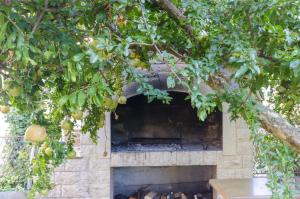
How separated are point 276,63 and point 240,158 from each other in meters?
2.30

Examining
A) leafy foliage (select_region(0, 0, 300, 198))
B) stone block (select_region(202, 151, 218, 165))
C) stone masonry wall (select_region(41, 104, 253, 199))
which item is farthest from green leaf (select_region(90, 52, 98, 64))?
stone block (select_region(202, 151, 218, 165))

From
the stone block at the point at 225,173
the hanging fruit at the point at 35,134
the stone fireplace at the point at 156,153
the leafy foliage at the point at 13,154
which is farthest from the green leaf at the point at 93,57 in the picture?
the leafy foliage at the point at 13,154

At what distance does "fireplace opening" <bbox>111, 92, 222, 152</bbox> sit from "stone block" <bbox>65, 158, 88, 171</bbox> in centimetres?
63

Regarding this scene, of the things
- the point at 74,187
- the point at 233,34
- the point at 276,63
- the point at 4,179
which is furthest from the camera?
the point at 4,179

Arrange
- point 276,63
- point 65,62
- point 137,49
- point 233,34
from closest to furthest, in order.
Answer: point 65,62 < point 276,63 < point 233,34 < point 137,49

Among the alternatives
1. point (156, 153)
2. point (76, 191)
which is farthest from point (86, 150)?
point (156, 153)

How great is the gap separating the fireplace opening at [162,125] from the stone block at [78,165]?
A: 63 centimetres

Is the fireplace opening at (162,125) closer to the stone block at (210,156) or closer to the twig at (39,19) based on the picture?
the stone block at (210,156)

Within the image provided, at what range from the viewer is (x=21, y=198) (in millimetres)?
3064

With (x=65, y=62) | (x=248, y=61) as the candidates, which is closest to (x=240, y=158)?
(x=248, y=61)

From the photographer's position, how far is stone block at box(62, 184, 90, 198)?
299 centimetres

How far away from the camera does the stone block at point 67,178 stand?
298cm

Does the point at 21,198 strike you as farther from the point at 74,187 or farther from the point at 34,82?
the point at 34,82

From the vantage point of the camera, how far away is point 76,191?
3.00 m
